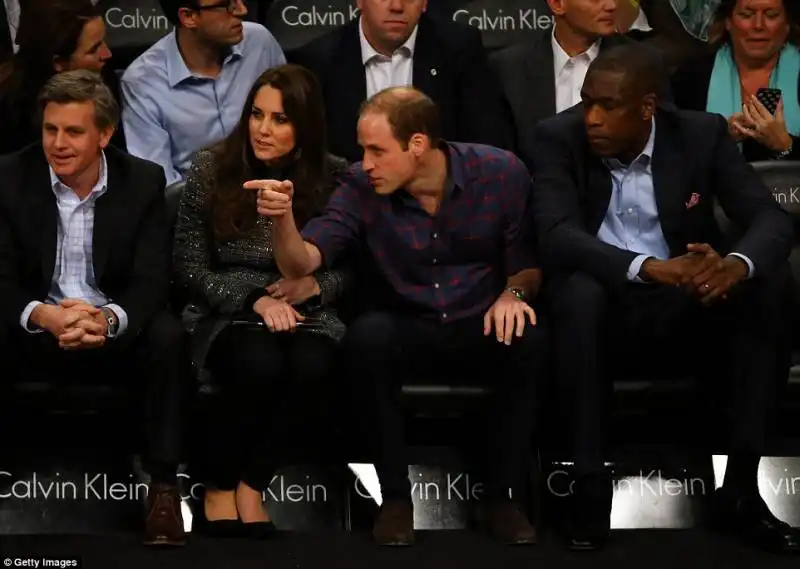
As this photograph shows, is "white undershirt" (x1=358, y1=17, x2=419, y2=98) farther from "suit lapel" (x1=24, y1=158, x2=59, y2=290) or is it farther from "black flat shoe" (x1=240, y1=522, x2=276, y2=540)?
"black flat shoe" (x1=240, y1=522, x2=276, y2=540)

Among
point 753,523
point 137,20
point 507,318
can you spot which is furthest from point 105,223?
point 753,523

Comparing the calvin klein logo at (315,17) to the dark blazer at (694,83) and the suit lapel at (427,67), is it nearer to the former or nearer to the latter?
the suit lapel at (427,67)

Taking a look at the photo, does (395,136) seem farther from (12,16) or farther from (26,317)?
(12,16)

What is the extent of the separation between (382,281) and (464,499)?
516 mm

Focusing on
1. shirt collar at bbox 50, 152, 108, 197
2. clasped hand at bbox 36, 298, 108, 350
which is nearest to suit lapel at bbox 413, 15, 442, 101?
shirt collar at bbox 50, 152, 108, 197

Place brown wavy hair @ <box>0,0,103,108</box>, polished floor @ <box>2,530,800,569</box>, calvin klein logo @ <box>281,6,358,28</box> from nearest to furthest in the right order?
polished floor @ <box>2,530,800,569</box>
brown wavy hair @ <box>0,0,103,108</box>
calvin klein logo @ <box>281,6,358,28</box>

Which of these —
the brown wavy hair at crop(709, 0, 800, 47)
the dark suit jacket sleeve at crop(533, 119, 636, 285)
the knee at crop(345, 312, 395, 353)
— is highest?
the brown wavy hair at crop(709, 0, 800, 47)

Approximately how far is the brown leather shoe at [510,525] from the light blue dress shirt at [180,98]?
3.92ft

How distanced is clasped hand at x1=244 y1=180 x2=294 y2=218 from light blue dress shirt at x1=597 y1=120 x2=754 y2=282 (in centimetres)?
76

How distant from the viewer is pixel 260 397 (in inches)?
130

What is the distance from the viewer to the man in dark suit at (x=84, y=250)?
336cm

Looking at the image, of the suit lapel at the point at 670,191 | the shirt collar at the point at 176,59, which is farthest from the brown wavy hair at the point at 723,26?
the shirt collar at the point at 176,59

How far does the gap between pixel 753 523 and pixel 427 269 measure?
88 cm

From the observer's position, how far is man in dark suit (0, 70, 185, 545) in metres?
3.36
